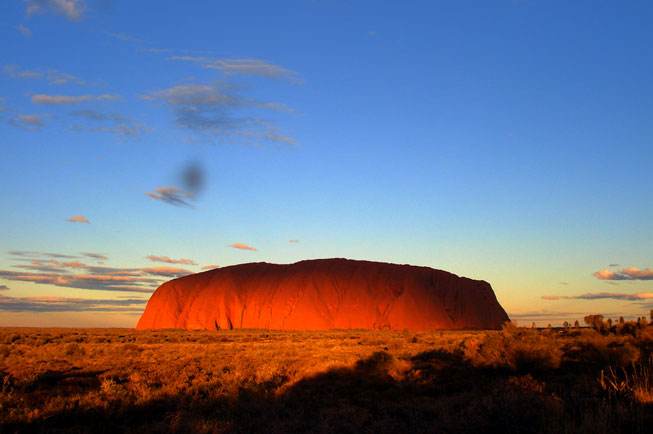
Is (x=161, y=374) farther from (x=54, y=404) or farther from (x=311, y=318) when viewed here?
(x=311, y=318)

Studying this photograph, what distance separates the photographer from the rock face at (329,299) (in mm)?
63688

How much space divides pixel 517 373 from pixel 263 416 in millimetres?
8693

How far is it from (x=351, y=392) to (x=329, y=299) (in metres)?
52.7

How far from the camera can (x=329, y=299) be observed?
217 ft

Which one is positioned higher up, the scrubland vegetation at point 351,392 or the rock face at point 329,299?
the rock face at point 329,299

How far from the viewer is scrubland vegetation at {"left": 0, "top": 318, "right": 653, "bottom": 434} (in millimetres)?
7883

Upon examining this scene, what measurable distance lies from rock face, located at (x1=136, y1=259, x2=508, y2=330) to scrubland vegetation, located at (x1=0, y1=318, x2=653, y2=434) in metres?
41.0

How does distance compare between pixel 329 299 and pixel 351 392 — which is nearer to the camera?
pixel 351 392

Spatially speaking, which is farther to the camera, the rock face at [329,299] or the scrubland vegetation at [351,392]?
the rock face at [329,299]

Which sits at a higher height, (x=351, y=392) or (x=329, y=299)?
(x=329, y=299)

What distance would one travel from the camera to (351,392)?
13617mm

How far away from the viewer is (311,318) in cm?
6412

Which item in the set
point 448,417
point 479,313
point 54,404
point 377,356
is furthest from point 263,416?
point 479,313

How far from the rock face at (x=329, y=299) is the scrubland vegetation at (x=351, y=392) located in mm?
41019
